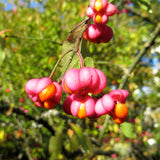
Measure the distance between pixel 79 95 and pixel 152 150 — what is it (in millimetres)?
5096

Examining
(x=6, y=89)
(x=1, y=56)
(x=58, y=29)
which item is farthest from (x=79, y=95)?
(x=6, y=89)

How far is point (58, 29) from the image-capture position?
2.59 m

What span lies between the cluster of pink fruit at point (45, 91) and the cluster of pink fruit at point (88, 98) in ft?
0.13

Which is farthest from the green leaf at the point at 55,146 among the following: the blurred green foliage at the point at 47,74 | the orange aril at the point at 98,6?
the blurred green foliage at the point at 47,74

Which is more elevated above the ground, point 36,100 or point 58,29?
point 58,29

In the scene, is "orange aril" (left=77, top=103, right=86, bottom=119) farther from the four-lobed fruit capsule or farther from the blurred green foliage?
the blurred green foliage

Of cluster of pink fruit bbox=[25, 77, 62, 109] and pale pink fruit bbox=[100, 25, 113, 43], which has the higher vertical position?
pale pink fruit bbox=[100, 25, 113, 43]

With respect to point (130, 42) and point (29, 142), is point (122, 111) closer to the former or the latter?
point (130, 42)

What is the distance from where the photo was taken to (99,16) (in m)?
0.60

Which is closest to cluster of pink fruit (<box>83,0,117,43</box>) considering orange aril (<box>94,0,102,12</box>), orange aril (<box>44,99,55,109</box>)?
orange aril (<box>94,0,102,12</box>)

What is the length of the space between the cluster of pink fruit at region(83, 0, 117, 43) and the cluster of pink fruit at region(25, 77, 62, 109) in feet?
0.71

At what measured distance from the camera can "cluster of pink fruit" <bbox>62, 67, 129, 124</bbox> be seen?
515mm

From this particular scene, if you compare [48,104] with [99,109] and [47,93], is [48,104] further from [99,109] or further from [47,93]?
[99,109]

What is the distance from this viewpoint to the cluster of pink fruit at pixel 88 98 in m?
0.52
